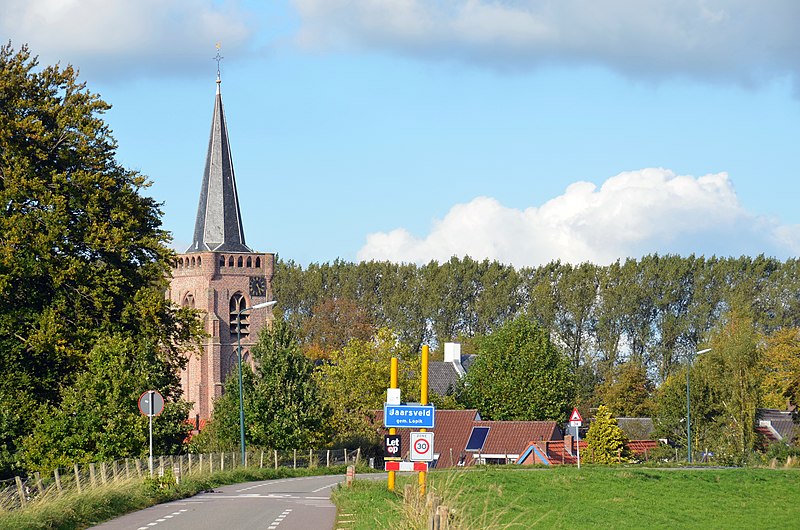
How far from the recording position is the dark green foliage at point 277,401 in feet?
182

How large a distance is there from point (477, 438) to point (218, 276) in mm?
38431

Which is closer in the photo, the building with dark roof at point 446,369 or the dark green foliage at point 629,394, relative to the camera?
the dark green foliage at point 629,394

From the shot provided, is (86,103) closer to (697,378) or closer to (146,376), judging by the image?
(146,376)

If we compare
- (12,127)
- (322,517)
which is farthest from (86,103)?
(322,517)

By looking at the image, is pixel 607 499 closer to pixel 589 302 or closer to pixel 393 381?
pixel 393 381

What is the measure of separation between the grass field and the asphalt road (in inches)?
28.9

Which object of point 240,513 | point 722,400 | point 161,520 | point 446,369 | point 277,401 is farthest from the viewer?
point 446,369

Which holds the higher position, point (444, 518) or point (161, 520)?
point (444, 518)

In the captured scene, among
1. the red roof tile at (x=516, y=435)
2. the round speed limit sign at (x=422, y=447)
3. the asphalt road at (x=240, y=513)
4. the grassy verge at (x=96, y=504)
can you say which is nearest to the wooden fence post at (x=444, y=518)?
the round speed limit sign at (x=422, y=447)

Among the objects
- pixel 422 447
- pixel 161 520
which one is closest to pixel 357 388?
pixel 161 520

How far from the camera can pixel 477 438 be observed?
240 feet

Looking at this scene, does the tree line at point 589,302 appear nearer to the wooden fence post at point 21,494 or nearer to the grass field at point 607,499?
the grass field at point 607,499

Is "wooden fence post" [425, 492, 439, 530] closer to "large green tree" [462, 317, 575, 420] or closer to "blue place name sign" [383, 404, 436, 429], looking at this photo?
"blue place name sign" [383, 404, 436, 429]

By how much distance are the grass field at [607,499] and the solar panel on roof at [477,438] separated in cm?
2495
